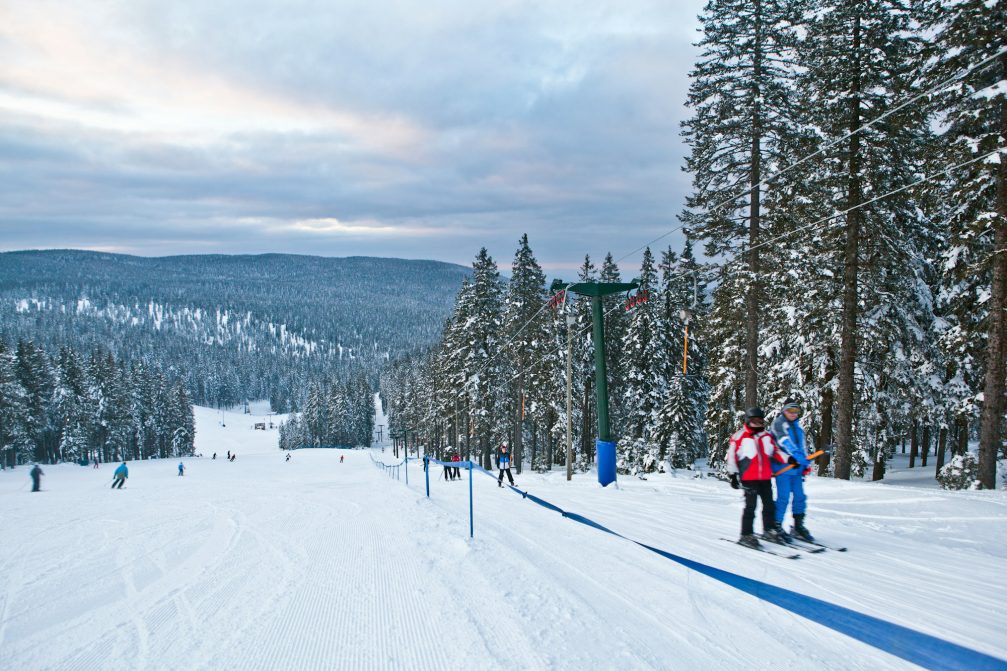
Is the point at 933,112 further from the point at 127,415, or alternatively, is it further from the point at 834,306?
the point at 127,415

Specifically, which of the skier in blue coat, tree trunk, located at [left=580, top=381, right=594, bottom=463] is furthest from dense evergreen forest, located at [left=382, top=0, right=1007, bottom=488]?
tree trunk, located at [left=580, top=381, right=594, bottom=463]

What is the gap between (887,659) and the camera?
13.6ft

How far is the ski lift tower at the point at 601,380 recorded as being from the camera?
58.9 feet

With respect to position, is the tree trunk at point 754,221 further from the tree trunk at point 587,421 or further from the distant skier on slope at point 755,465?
the tree trunk at point 587,421

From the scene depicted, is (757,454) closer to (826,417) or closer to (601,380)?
(601,380)

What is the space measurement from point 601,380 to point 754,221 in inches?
288

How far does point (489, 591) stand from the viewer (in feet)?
19.7

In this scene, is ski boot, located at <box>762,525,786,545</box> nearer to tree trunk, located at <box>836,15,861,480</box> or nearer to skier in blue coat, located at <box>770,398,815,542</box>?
skier in blue coat, located at <box>770,398,815,542</box>

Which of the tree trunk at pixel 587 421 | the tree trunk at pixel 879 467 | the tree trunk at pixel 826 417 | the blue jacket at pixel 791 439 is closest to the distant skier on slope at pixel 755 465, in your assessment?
the blue jacket at pixel 791 439

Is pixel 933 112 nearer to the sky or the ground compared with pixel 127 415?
nearer to the sky

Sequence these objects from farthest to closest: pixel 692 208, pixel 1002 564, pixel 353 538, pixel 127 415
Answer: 1. pixel 127 415
2. pixel 692 208
3. pixel 353 538
4. pixel 1002 564

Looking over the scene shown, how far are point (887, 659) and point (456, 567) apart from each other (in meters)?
4.56

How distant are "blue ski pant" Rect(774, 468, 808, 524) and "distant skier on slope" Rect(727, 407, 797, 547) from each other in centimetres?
17

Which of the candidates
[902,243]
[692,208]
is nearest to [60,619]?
[692,208]
